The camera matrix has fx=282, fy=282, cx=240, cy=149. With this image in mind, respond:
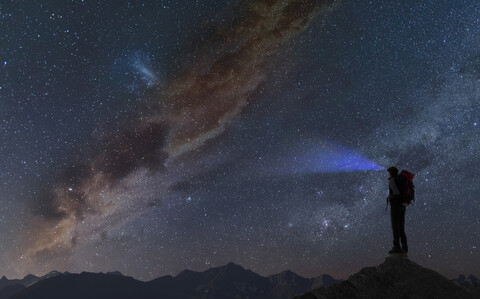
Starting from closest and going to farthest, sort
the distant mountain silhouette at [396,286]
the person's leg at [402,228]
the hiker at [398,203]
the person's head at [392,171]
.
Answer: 1. the distant mountain silhouette at [396,286]
2. the hiker at [398,203]
3. the person's leg at [402,228]
4. the person's head at [392,171]

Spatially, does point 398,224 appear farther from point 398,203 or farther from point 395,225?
point 398,203

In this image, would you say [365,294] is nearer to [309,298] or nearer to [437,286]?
[309,298]

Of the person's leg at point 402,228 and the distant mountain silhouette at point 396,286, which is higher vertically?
the person's leg at point 402,228

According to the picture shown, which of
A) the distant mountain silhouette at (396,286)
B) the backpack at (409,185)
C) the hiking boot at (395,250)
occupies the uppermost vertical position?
the backpack at (409,185)

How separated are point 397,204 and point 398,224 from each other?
2.08ft

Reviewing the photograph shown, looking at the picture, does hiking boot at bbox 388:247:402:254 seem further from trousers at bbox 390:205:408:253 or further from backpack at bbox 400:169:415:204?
backpack at bbox 400:169:415:204

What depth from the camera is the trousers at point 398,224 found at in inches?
349

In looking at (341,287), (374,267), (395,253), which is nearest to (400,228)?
(395,253)

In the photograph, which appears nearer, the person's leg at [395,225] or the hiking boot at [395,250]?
the person's leg at [395,225]

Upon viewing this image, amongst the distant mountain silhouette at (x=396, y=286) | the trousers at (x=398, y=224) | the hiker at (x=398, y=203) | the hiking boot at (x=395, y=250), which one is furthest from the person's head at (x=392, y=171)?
the distant mountain silhouette at (x=396, y=286)

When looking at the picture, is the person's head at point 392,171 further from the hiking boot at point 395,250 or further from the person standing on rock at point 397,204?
the hiking boot at point 395,250

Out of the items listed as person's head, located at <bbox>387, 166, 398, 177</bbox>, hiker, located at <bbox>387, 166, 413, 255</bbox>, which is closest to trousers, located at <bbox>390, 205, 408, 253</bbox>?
hiker, located at <bbox>387, 166, 413, 255</bbox>

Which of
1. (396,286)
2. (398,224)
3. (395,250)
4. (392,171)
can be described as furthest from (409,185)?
(396,286)

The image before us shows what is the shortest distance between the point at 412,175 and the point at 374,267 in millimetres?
3106
